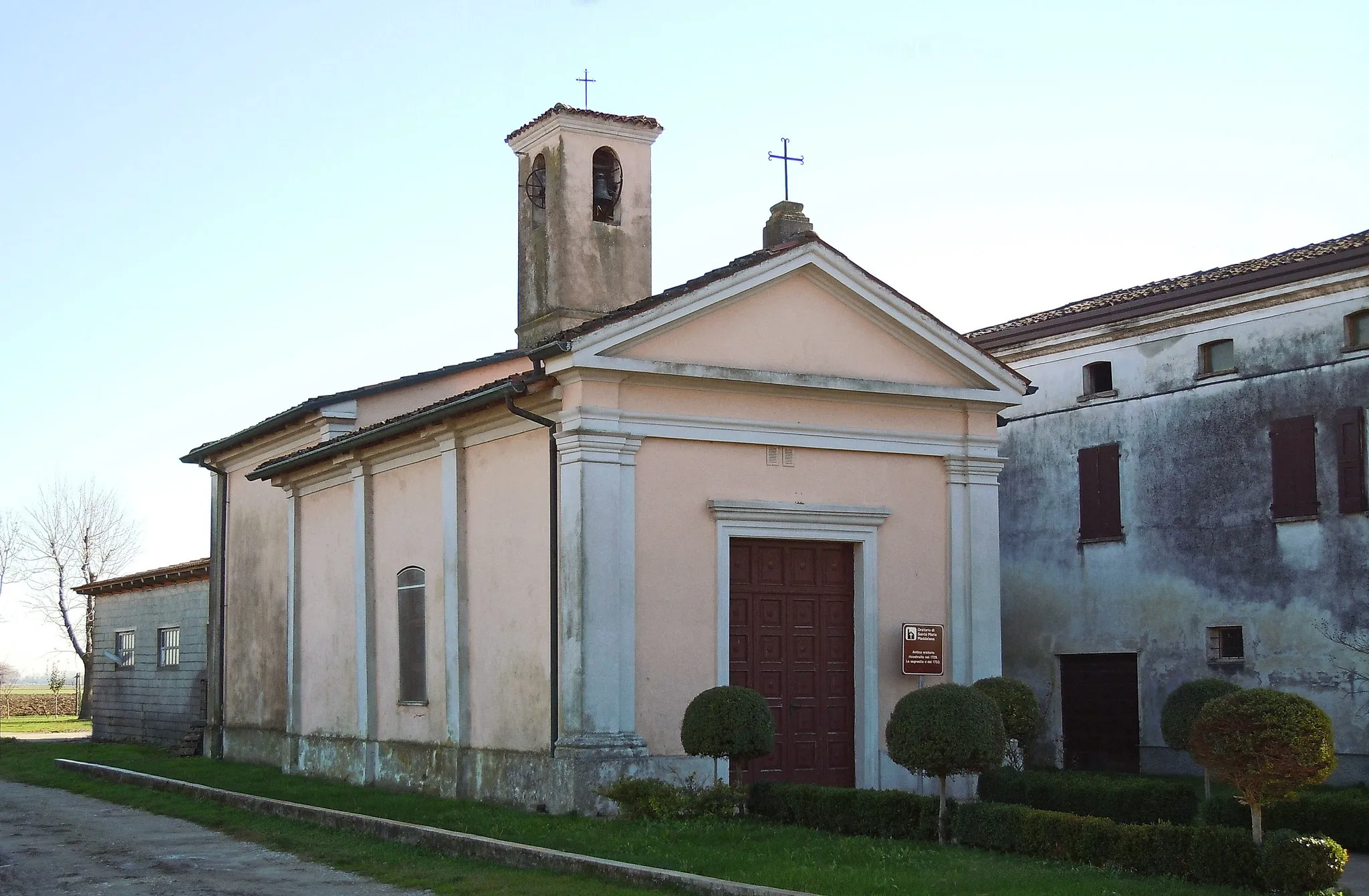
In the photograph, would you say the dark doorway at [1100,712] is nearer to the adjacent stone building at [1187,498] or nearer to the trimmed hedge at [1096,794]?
the adjacent stone building at [1187,498]

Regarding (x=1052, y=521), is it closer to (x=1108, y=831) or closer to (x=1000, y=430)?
(x=1000, y=430)

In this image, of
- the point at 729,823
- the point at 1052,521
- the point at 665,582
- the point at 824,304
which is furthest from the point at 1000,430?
the point at 729,823

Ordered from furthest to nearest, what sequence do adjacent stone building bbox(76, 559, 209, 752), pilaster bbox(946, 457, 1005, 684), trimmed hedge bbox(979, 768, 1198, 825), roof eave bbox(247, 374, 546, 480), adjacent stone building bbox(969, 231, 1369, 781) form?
adjacent stone building bbox(76, 559, 209, 752), adjacent stone building bbox(969, 231, 1369, 781), pilaster bbox(946, 457, 1005, 684), roof eave bbox(247, 374, 546, 480), trimmed hedge bbox(979, 768, 1198, 825)

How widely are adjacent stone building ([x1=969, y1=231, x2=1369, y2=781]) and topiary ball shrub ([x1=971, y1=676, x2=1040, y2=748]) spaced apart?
19.7 feet

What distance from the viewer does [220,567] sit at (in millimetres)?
27891

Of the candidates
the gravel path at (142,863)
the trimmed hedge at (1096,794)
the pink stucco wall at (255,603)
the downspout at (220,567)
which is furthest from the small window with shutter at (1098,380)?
the downspout at (220,567)

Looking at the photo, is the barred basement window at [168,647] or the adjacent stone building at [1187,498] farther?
the barred basement window at [168,647]

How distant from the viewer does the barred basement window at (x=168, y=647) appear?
30.9 m

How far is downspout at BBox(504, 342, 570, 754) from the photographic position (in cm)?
1552

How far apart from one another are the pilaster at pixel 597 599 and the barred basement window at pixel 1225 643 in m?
9.76

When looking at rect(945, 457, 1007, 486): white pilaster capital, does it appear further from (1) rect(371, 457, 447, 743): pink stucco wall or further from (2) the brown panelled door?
(1) rect(371, 457, 447, 743): pink stucco wall

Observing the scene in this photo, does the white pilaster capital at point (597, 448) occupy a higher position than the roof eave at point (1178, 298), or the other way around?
the roof eave at point (1178, 298)

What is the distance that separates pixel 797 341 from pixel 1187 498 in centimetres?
781

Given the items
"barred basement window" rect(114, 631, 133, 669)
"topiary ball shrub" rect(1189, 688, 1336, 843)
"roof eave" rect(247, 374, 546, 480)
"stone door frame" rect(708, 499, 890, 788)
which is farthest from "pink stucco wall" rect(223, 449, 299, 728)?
"topiary ball shrub" rect(1189, 688, 1336, 843)
